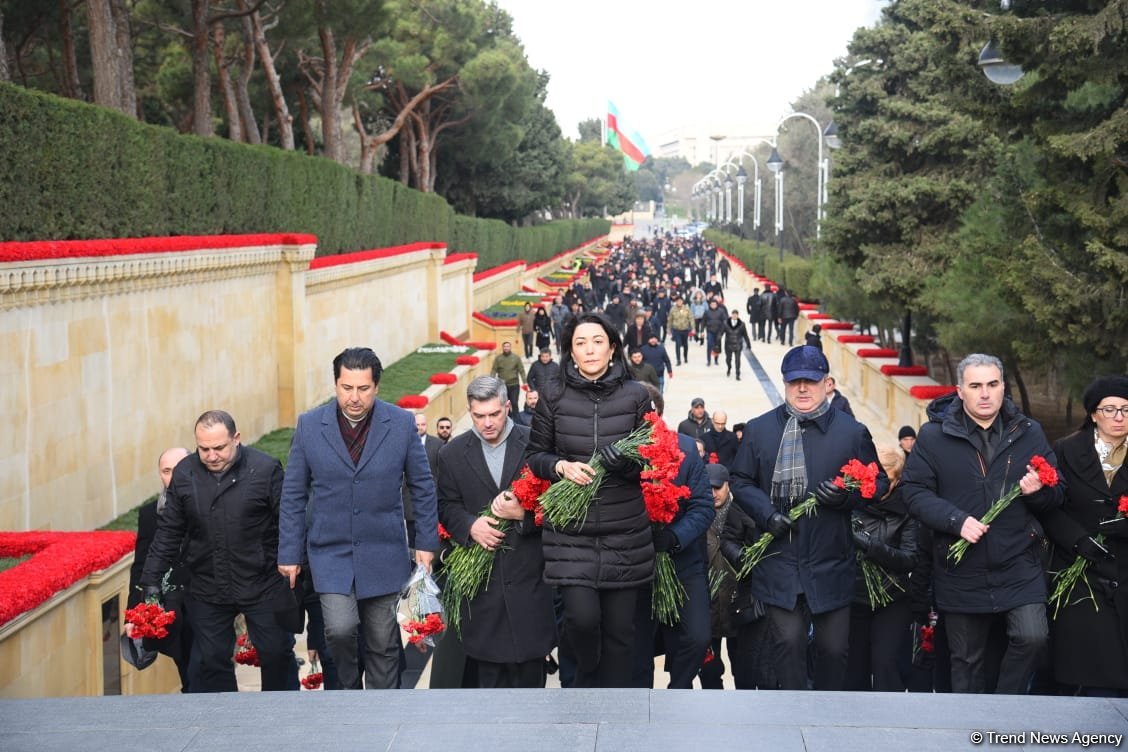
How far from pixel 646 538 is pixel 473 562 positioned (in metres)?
0.75

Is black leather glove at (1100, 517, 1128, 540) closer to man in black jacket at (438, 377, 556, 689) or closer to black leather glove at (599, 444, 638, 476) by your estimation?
black leather glove at (599, 444, 638, 476)

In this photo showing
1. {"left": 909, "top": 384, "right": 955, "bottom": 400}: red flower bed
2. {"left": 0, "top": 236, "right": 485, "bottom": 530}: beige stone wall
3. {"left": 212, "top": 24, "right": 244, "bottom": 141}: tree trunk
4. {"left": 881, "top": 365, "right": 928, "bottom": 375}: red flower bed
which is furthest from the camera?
{"left": 212, "top": 24, "right": 244, "bottom": 141}: tree trunk

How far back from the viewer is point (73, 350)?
38.5 ft

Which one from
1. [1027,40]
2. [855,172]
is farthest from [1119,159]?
[855,172]

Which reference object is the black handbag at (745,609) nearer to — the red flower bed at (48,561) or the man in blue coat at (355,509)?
the man in blue coat at (355,509)

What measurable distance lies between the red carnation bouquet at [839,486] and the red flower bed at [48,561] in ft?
11.5

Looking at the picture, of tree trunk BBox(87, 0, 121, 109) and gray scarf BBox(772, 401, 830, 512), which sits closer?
gray scarf BBox(772, 401, 830, 512)

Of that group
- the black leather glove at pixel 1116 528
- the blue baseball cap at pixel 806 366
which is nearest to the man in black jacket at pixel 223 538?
the blue baseball cap at pixel 806 366

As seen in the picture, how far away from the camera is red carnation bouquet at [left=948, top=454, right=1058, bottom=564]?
534 centimetres

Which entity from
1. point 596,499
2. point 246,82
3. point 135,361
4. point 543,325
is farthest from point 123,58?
point 596,499

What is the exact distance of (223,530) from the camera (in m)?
5.93

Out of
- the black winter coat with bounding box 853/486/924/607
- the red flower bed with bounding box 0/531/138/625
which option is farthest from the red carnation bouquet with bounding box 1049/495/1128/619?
the red flower bed with bounding box 0/531/138/625

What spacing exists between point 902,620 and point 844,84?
21687 millimetres

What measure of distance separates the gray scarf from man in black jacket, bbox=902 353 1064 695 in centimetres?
42
